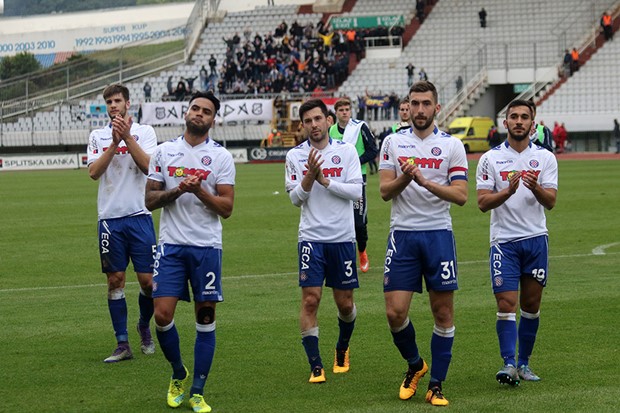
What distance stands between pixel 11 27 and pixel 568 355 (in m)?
107

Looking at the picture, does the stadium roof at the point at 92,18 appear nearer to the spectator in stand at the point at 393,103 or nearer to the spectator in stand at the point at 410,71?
the spectator in stand at the point at 410,71

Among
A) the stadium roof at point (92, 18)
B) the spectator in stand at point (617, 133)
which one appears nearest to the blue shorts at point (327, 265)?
the spectator in stand at point (617, 133)

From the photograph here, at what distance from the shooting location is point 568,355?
31.7 feet

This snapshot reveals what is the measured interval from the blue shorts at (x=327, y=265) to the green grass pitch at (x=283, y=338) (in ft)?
2.59

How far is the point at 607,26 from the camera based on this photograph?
181ft

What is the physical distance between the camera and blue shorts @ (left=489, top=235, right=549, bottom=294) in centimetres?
872

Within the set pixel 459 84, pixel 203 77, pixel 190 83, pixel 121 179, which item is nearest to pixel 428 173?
pixel 121 179

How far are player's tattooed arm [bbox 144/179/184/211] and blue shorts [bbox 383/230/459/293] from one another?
170 centimetres

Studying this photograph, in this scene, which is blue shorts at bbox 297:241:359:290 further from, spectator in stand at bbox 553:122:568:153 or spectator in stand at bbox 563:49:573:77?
spectator in stand at bbox 563:49:573:77

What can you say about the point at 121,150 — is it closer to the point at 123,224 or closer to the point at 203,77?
the point at 123,224

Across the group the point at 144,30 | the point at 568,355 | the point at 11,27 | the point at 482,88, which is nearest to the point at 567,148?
the point at 482,88

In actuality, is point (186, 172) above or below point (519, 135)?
below

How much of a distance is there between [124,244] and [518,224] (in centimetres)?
361

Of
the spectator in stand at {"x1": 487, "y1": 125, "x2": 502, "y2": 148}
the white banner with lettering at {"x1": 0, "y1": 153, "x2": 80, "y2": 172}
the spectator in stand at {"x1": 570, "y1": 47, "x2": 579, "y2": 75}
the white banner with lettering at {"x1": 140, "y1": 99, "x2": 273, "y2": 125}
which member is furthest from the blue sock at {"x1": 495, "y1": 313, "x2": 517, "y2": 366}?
the spectator in stand at {"x1": 570, "y1": 47, "x2": 579, "y2": 75}
